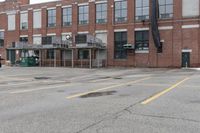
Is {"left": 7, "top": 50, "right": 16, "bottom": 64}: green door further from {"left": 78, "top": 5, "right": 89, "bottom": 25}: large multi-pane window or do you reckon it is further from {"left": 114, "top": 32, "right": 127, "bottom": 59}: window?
{"left": 114, "top": 32, "right": 127, "bottom": 59}: window

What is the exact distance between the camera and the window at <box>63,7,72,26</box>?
171 feet

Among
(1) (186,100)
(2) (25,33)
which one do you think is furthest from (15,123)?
(2) (25,33)

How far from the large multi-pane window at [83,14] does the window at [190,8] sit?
1627cm

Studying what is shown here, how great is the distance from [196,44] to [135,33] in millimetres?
9355

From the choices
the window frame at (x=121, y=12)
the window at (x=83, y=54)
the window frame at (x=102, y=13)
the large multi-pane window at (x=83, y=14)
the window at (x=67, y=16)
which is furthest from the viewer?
the window at (x=67, y=16)

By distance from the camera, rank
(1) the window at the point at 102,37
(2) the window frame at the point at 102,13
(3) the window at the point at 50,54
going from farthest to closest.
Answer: (3) the window at the point at 50,54, (2) the window frame at the point at 102,13, (1) the window at the point at 102,37

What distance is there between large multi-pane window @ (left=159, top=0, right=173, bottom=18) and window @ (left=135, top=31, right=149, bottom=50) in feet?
11.7

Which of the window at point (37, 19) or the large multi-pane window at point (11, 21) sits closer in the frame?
the window at point (37, 19)

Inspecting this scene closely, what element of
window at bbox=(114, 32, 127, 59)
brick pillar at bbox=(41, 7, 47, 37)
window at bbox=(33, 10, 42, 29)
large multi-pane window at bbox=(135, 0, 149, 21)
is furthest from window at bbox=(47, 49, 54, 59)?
large multi-pane window at bbox=(135, 0, 149, 21)

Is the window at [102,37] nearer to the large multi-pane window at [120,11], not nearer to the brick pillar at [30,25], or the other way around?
the large multi-pane window at [120,11]

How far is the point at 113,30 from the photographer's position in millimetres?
47500

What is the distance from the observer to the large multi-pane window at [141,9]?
45.4m

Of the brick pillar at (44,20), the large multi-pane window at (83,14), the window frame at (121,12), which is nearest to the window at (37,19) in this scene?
the brick pillar at (44,20)

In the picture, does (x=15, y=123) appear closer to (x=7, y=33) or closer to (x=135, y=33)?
(x=135, y=33)
